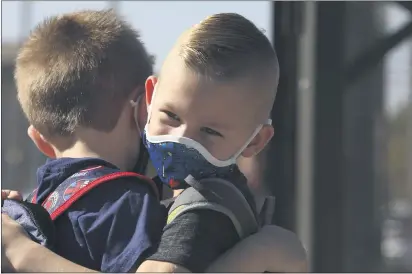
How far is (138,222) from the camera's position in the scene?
1.29 m

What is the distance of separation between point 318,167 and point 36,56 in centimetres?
264

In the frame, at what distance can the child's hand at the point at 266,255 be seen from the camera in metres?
1.29

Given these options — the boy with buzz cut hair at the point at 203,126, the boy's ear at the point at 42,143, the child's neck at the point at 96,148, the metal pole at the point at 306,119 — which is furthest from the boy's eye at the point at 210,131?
the metal pole at the point at 306,119

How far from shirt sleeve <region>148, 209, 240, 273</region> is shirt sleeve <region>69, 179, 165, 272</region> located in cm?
3

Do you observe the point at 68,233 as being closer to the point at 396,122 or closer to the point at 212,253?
the point at 212,253

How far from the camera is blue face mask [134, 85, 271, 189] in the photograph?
1.34 metres

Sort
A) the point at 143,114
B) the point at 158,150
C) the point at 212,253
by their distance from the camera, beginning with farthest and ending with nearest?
Result: 1. the point at 143,114
2. the point at 158,150
3. the point at 212,253

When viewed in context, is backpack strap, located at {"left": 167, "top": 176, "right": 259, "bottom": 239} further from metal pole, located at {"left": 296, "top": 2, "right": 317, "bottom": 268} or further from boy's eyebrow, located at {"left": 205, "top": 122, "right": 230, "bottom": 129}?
metal pole, located at {"left": 296, "top": 2, "right": 317, "bottom": 268}

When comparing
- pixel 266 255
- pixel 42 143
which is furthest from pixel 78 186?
pixel 266 255

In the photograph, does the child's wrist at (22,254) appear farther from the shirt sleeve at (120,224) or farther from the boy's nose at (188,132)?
the boy's nose at (188,132)

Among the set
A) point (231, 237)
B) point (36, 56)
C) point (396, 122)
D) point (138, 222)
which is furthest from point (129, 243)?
point (396, 122)

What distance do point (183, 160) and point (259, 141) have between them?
133 millimetres

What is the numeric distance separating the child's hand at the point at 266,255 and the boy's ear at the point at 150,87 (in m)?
0.28

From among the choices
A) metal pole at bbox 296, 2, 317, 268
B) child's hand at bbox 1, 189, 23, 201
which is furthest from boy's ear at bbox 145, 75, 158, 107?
metal pole at bbox 296, 2, 317, 268
